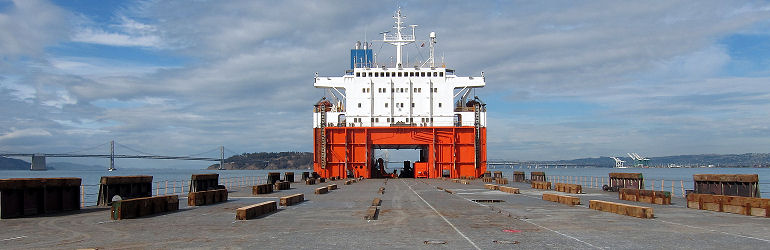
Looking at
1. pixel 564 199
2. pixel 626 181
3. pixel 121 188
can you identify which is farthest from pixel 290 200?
pixel 626 181

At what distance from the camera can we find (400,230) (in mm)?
16375

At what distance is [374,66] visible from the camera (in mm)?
61938

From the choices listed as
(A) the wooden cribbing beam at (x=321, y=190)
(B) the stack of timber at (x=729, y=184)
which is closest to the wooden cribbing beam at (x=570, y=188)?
→ (B) the stack of timber at (x=729, y=184)

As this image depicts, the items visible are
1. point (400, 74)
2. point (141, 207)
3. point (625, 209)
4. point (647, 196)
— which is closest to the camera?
point (141, 207)

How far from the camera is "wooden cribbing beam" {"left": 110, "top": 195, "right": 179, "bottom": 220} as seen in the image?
760 inches

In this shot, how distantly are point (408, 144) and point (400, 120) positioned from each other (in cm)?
372

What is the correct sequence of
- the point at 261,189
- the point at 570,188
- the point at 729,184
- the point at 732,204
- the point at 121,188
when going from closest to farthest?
1. the point at 732,204
2. the point at 121,188
3. the point at 729,184
4. the point at 261,189
5. the point at 570,188

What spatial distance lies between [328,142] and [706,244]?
44226mm

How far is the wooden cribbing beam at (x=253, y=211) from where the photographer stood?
19.4m

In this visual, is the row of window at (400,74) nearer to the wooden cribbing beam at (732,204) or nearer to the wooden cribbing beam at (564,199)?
the wooden cribbing beam at (564,199)

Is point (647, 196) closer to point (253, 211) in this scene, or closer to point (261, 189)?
point (253, 211)

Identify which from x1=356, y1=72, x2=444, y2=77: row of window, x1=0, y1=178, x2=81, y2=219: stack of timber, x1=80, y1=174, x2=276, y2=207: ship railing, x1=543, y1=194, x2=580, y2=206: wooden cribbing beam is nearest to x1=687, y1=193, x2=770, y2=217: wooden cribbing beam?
x1=543, y1=194, x2=580, y2=206: wooden cribbing beam

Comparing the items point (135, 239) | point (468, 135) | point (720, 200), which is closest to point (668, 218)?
point (720, 200)

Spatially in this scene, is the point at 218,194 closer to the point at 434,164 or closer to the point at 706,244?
the point at 706,244
